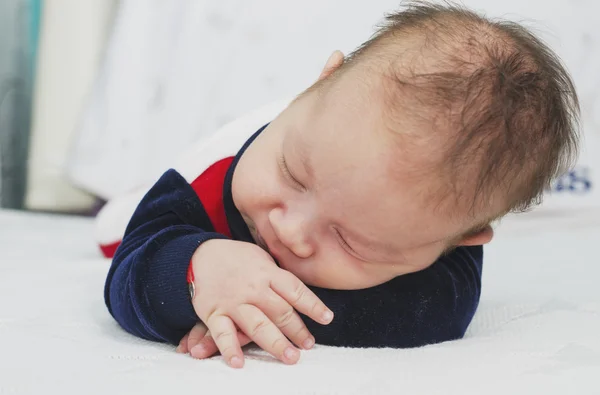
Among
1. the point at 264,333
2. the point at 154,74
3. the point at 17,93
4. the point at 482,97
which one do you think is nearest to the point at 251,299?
the point at 264,333

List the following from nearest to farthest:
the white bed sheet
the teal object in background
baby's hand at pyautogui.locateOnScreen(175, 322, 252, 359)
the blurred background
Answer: the white bed sheet, baby's hand at pyautogui.locateOnScreen(175, 322, 252, 359), the blurred background, the teal object in background

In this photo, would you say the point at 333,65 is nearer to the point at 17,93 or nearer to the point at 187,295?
the point at 187,295

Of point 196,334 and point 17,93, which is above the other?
point 196,334

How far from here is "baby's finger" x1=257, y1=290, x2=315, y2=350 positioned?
0.74 metres

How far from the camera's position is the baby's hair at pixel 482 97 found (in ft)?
2.43

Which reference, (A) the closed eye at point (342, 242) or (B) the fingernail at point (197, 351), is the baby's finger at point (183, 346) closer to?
(B) the fingernail at point (197, 351)

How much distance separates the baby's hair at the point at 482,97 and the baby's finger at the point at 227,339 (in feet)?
0.73

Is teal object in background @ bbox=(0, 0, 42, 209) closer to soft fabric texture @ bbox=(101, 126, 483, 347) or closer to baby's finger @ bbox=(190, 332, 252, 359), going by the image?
soft fabric texture @ bbox=(101, 126, 483, 347)

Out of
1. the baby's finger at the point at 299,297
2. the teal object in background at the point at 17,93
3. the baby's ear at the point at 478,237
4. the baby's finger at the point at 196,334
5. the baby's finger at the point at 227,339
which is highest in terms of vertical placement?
the baby's ear at the point at 478,237

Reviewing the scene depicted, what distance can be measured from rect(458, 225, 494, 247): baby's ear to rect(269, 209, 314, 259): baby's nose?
19 centimetres

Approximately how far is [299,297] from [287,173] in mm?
125

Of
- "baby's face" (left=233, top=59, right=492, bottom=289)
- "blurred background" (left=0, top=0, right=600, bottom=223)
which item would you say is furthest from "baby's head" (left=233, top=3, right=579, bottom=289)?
"blurred background" (left=0, top=0, right=600, bottom=223)

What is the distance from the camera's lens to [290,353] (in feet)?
2.30

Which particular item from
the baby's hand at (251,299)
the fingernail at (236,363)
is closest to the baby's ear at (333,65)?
the baby's hand at (251,299)
